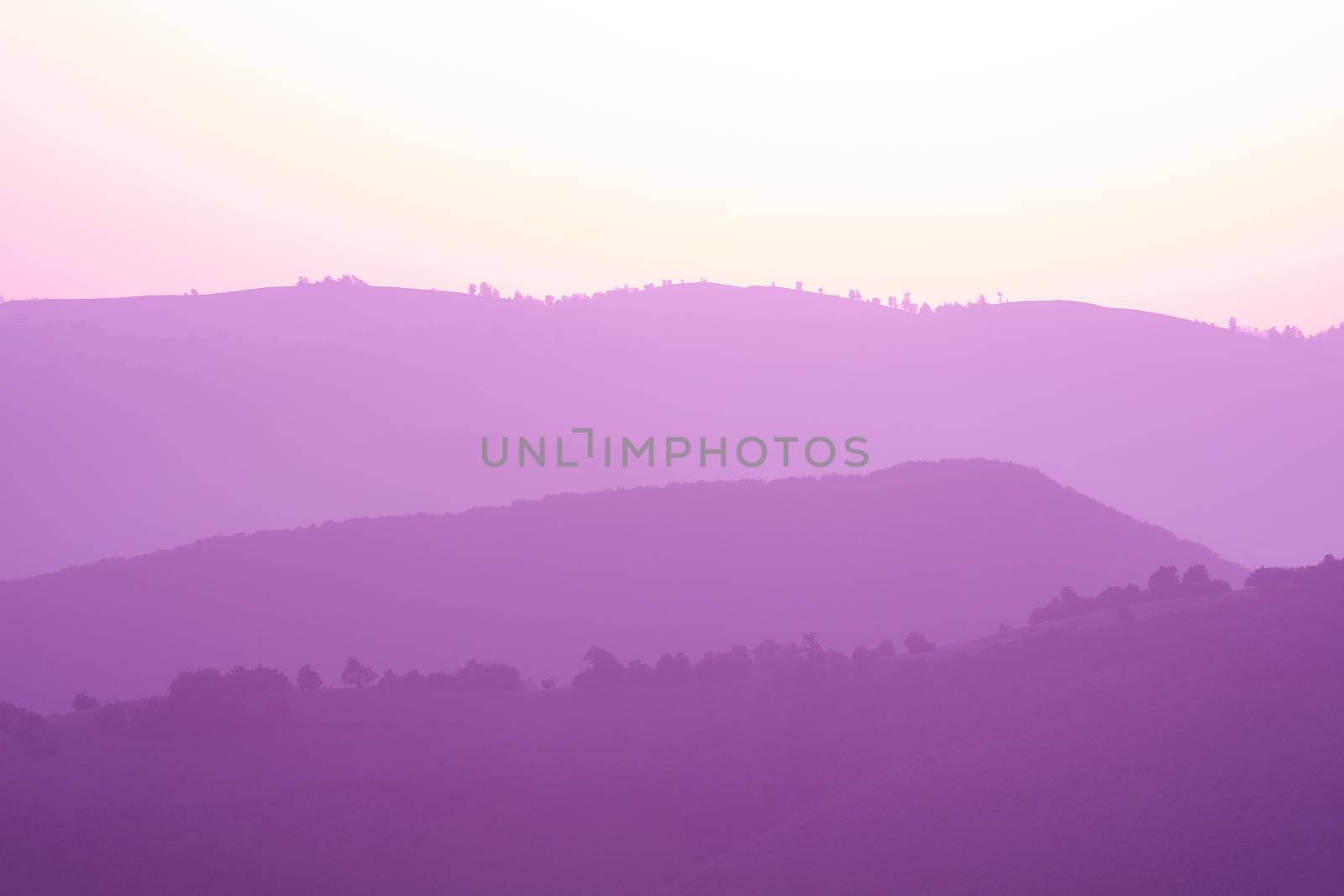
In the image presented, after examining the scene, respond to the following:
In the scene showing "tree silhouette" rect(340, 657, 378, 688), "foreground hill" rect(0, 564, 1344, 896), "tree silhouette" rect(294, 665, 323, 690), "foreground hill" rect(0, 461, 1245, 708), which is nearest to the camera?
"foreground hill" rect(0, 564, 1344, 896)

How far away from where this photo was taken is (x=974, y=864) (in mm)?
39469

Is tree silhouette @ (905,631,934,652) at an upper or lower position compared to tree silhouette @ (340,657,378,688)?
upper

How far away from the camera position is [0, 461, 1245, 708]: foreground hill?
3423 inches

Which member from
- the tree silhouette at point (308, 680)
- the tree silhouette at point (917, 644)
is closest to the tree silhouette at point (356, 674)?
the tree silhouette at point (308, 680)

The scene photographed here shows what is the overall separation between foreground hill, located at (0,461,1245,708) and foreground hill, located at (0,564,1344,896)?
2702cm

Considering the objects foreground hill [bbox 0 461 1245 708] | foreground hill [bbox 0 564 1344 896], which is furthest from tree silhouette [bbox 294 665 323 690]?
foreground hill [bbox 0 461 1245 708]

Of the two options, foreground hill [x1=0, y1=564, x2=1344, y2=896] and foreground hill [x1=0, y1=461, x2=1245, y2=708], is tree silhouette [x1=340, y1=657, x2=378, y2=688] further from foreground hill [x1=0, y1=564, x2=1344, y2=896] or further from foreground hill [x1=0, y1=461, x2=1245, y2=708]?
foreground hill [x1=0, y1=461, x2=1245, y2=708]

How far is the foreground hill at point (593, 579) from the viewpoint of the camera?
86.9 meters

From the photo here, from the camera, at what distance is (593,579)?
3745 inches

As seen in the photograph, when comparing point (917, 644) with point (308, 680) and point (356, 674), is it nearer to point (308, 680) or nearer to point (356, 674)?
point (356, 674)

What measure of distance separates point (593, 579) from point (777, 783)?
147ft

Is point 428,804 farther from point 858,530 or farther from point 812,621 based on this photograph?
point 858,530

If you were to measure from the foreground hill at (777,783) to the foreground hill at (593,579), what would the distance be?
27019 mm

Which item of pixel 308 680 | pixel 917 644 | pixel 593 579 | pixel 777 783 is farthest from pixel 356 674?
pixel 593 579
